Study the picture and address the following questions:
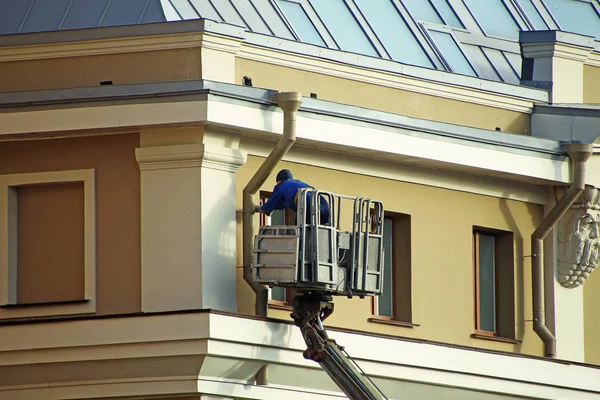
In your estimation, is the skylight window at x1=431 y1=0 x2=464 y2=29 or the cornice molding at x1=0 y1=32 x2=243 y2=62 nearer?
the cornice molding at x1=0 y1=32 x2=243 y2=62

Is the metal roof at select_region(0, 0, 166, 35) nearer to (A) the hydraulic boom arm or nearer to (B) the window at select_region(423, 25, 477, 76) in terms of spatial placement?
(A) the hydraulic boom arm

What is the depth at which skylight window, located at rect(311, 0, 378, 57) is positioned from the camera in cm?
3400

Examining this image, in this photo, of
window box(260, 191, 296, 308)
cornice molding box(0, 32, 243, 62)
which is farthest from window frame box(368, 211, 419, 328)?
cornice molding box(0, 32, 243, 62)

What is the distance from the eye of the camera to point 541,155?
113 ft

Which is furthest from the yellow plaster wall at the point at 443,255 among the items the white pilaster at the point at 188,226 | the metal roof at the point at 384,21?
the white pilaster at the point at 188,226

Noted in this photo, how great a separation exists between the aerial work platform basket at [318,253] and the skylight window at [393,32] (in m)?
4.73

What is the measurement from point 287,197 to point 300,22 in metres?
4.18

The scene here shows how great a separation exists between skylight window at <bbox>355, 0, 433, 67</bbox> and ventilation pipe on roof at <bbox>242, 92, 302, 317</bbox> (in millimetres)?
4680

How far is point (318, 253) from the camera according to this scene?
97.8 feet

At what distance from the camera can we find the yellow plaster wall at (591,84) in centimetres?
3672

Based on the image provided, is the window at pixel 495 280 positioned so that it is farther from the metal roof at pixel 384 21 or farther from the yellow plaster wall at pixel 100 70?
the yellow plaster wall at pixel 100 70

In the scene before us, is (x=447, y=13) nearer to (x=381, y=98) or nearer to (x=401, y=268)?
(x=381, y=98)

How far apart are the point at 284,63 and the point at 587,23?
8.65m

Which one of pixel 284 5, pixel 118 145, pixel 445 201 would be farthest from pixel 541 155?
pixel 118 145
